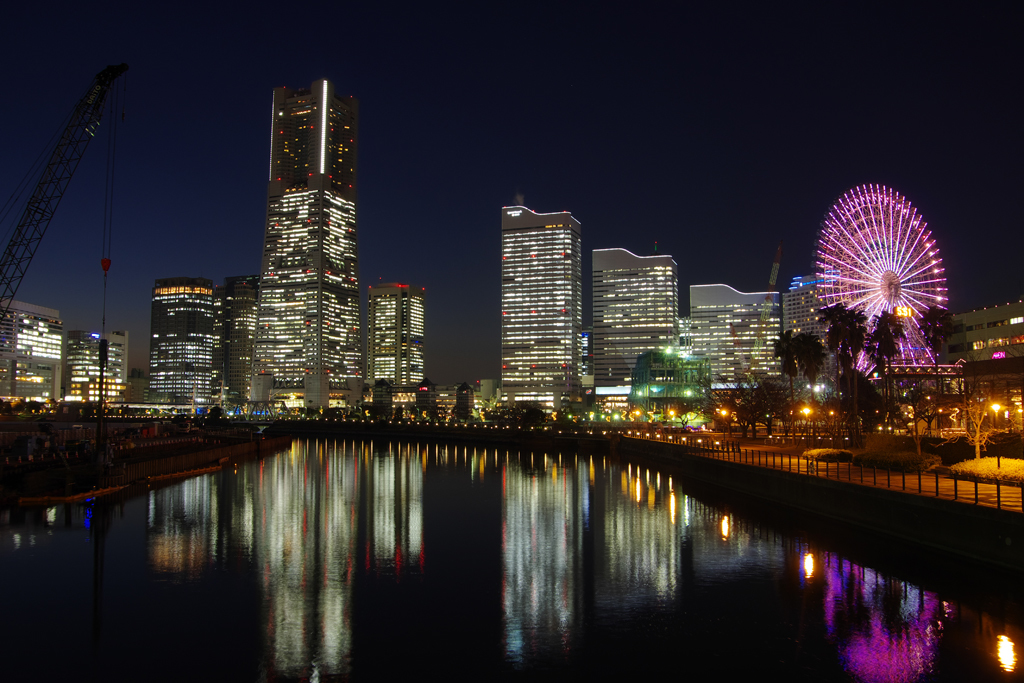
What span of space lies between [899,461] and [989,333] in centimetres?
10498

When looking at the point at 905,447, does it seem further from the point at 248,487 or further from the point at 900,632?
the point at 248,487

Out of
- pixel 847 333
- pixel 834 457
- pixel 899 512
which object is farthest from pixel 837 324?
pixel 899 512

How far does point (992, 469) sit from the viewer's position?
109ft

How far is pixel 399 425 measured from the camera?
172 m

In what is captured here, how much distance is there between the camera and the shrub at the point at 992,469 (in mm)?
31095

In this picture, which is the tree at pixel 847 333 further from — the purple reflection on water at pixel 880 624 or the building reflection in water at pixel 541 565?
the purple reflection on water at pixel 880 624

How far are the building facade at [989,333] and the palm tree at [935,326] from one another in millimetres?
26094

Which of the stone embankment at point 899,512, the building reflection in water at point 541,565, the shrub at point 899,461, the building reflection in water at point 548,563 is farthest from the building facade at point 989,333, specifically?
the building reflection in water at point 548,563

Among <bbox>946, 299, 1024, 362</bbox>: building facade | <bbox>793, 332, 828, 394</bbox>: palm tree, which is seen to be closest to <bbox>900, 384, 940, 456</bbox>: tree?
<bbox>793, 332, 828, 394</bbox>: palm tree

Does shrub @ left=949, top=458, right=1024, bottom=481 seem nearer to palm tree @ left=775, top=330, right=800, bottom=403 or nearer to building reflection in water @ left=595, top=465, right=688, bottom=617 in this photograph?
building reflection in water @ left=595, top=465, right=688, bottom=617

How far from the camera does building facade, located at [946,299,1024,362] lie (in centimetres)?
11525

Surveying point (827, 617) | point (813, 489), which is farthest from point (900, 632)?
point (813, 489)

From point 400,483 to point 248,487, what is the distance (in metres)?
13.5

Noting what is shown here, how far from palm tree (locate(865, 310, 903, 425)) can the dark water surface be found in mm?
37266
